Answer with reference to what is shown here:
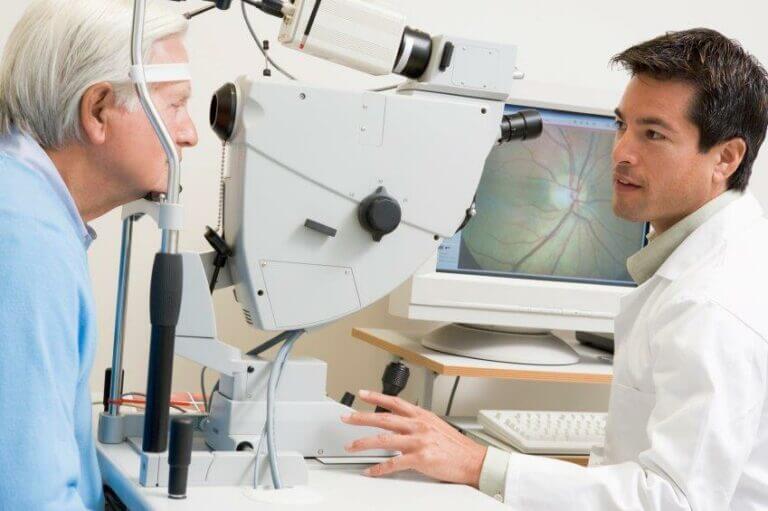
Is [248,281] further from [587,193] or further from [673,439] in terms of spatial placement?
[587,193]

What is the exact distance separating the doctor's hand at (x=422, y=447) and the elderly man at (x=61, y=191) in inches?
13.7

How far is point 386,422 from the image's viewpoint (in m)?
1.25

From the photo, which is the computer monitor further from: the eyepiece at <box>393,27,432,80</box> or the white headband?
the white headband

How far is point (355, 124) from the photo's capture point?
1.21m

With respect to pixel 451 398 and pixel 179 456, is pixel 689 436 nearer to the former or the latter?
pixel 179 456

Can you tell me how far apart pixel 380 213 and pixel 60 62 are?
0.42 meters

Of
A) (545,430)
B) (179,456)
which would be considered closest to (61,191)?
(179,456)

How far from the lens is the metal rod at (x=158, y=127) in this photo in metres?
0.93

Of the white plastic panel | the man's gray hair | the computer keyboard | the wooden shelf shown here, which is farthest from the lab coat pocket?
the man's gray hair

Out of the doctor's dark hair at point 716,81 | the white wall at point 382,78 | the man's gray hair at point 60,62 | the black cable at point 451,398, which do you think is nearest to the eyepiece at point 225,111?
the man's gray hair at point 60,62

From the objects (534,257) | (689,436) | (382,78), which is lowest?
(689,436)

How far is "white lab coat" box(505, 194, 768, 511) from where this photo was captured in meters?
1.17

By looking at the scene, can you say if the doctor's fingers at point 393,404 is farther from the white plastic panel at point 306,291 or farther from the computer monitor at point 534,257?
the computer monitor at point 534,257

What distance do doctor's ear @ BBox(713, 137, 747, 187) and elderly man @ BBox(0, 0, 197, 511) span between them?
2.66 feet
